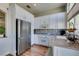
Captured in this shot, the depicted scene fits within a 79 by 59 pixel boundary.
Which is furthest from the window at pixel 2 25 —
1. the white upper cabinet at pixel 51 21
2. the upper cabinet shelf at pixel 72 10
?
the upper cabinet shelf at pixel 72 10

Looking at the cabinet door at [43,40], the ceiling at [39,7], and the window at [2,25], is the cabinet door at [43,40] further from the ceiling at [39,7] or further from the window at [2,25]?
the window at [2,25]

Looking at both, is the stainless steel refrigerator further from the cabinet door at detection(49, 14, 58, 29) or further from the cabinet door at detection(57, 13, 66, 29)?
the cabinet door at detection(57, 13, 66, 29)

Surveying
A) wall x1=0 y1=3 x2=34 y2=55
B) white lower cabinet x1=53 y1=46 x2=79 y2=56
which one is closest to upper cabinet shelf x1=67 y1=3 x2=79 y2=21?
white lower cabinet x1=53 y1=46 x2=79 y2=56

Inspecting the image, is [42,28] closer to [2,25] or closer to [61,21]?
[61,21]

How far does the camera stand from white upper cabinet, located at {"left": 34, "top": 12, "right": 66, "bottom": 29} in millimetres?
1899

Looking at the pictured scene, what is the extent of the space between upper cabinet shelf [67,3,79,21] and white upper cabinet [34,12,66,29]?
0.29 feet

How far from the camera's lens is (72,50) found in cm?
165

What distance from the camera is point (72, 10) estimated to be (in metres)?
1.87

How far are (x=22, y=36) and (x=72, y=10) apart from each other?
100 cm

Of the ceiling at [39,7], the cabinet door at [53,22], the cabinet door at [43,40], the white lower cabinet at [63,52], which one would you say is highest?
the ceiling at [39,7]

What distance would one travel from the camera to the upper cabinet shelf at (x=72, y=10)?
1744mm

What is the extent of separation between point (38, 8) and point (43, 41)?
1.99 ft

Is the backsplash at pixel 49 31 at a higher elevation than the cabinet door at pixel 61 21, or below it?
below

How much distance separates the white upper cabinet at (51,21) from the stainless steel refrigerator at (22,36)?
18 cm
